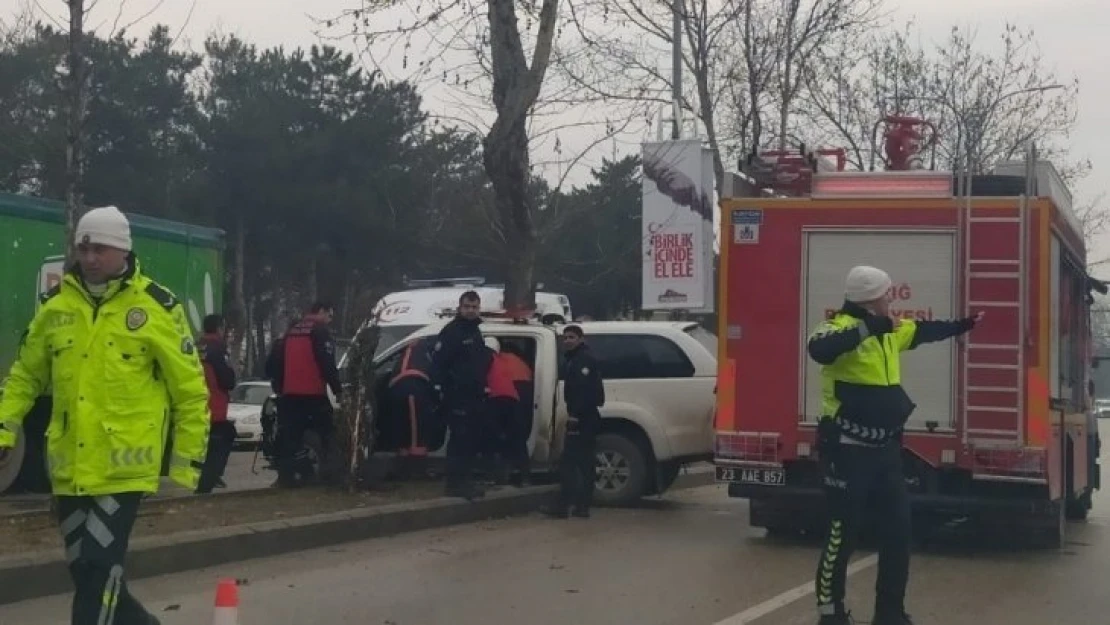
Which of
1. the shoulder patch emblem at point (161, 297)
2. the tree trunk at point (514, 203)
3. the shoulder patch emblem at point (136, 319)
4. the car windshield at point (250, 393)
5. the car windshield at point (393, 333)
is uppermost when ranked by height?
the tree trunk at point (514, 203)

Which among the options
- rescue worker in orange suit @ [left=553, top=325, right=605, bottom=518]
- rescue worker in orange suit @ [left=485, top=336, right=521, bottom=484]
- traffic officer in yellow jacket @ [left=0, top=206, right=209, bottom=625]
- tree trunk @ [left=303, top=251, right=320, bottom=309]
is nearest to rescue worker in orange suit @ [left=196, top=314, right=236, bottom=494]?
rescue worker in orange suit @ [left=485, top=336, right=521, bottom=484]

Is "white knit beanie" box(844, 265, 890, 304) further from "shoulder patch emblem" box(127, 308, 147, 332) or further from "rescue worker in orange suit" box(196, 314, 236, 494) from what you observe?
"rescue worker in orange suit" box(196, 314, 236, 494)

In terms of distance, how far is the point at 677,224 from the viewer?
23.5m

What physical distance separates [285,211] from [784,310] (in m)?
37.9

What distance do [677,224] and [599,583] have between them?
45.4 feet

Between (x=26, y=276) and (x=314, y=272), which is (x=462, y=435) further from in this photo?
(x=314, y=272)

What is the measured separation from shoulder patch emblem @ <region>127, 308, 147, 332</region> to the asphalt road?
300 centimetres

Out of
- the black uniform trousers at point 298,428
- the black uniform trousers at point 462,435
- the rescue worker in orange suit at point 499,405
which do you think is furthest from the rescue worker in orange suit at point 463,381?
the black uniform trousers at point 298,428

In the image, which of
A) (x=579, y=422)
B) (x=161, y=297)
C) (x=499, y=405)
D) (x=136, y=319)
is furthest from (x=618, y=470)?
(x=136, y=319)

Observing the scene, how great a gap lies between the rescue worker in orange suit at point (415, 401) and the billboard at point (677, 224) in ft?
31.2

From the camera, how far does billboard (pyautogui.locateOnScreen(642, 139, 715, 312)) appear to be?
76.0ft

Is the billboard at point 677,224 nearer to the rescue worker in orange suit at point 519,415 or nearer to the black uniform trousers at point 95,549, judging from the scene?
the rescue worker in orange suit at point 519,415

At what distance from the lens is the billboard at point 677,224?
23172 mm

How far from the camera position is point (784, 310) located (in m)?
12.0
